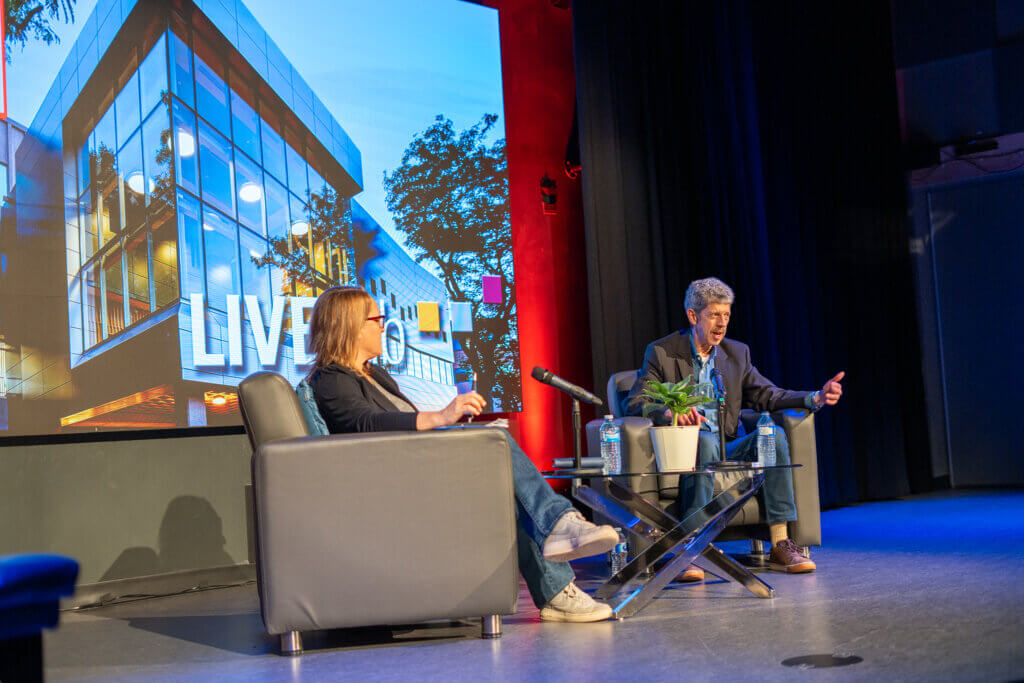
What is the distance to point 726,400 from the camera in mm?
3688

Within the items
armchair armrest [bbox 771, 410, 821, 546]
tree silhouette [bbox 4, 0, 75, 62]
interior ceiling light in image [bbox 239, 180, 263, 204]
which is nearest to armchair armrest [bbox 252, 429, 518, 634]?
armchair armrest [bbox 771, 410, 821, 546]

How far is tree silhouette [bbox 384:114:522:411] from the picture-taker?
500cm

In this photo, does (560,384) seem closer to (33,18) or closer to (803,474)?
(803,474)

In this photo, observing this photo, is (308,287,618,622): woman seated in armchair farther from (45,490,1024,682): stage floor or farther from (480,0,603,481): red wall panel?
(480,0,603,481): red wall panel

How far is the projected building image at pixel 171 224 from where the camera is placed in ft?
12.5

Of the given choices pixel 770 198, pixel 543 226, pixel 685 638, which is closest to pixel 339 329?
pixel 685 638

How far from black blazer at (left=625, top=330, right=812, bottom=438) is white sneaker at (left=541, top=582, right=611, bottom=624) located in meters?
1.07

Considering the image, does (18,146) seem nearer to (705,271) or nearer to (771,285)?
(705,271)

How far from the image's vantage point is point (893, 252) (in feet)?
20.9

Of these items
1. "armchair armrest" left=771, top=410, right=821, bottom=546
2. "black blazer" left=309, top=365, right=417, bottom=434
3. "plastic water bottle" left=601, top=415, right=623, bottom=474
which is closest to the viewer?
"black blazer" left=309, top=365, right=417, bottom=434

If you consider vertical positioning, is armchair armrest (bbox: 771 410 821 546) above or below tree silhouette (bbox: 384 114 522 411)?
below

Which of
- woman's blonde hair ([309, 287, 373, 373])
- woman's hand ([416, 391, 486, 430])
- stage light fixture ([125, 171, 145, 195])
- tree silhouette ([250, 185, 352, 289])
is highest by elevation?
stage light fixture ([125, 171, 145, 195])

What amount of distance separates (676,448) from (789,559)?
740 millimetres

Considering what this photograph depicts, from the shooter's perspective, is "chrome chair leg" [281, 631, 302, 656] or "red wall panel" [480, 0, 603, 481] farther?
"red wall panel" [480, 0, 603, 481]
